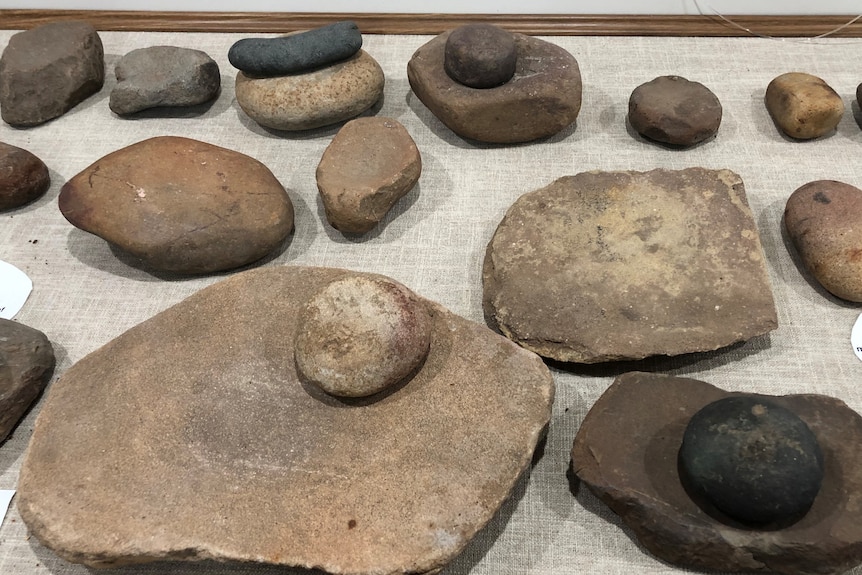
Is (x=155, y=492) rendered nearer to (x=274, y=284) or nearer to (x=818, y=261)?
(x=274, y=284)

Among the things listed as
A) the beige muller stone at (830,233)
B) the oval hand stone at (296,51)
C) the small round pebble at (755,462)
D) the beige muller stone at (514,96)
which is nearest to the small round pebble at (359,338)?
the small round pebble at (755,462)

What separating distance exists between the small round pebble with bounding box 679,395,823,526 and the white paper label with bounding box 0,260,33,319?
185 cm

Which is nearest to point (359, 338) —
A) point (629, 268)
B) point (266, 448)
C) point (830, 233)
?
point (266, 448)

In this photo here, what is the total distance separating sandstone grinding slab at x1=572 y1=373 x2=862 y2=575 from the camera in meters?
1.38

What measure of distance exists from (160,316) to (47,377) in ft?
1.20

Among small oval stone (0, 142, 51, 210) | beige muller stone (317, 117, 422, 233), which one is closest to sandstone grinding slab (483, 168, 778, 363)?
beige muller stone (317, 117, 422, 233)

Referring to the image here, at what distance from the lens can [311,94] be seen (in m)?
2.29

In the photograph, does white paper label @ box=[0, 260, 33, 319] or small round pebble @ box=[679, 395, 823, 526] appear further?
white paper label @ box=[0, 260, 33, 319]

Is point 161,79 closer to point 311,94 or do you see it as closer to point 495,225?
point 311,94

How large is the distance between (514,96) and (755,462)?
1.36 metres

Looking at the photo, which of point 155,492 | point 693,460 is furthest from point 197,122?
point 693,460

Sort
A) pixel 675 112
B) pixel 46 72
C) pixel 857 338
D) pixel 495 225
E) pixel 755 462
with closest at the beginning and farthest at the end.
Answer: pixel 755 462
pixel 857 338
pixel 495 225
pixel 675 112
pixel 46 72

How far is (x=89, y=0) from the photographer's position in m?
2.85

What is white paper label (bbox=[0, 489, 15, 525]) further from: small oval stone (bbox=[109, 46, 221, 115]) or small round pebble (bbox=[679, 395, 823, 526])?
small round pebble (bbox=[679, 395, 823, 526])
